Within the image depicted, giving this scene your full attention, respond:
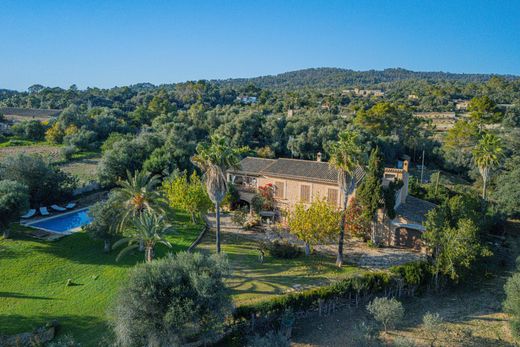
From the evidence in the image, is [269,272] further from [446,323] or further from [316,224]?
[446,323]

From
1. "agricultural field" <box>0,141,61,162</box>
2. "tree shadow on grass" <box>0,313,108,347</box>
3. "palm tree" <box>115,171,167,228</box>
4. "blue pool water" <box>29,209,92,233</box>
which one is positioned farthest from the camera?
"agricultural field" <box>0,141,61,162</box>

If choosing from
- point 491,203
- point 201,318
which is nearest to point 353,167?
point 201,318

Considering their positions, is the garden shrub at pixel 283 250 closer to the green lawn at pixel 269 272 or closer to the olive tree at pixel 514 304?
the green lawn at pixel 269 272

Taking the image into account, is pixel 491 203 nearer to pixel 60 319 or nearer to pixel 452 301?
pixel 452 301

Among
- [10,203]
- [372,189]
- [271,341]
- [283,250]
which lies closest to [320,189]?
[372,189]

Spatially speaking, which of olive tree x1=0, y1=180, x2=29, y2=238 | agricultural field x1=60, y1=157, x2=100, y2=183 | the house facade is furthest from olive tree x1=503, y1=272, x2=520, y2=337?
agricultural field x1=60, y1=157, x2=100, y2=183

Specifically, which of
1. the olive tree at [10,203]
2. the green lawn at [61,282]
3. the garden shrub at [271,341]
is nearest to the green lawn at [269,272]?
the garden shrub at [271,341]

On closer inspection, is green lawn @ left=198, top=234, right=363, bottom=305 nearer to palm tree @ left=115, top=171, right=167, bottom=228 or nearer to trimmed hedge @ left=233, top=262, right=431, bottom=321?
trimmed hedge @ left=233, top=262, right=431, bottom=321
